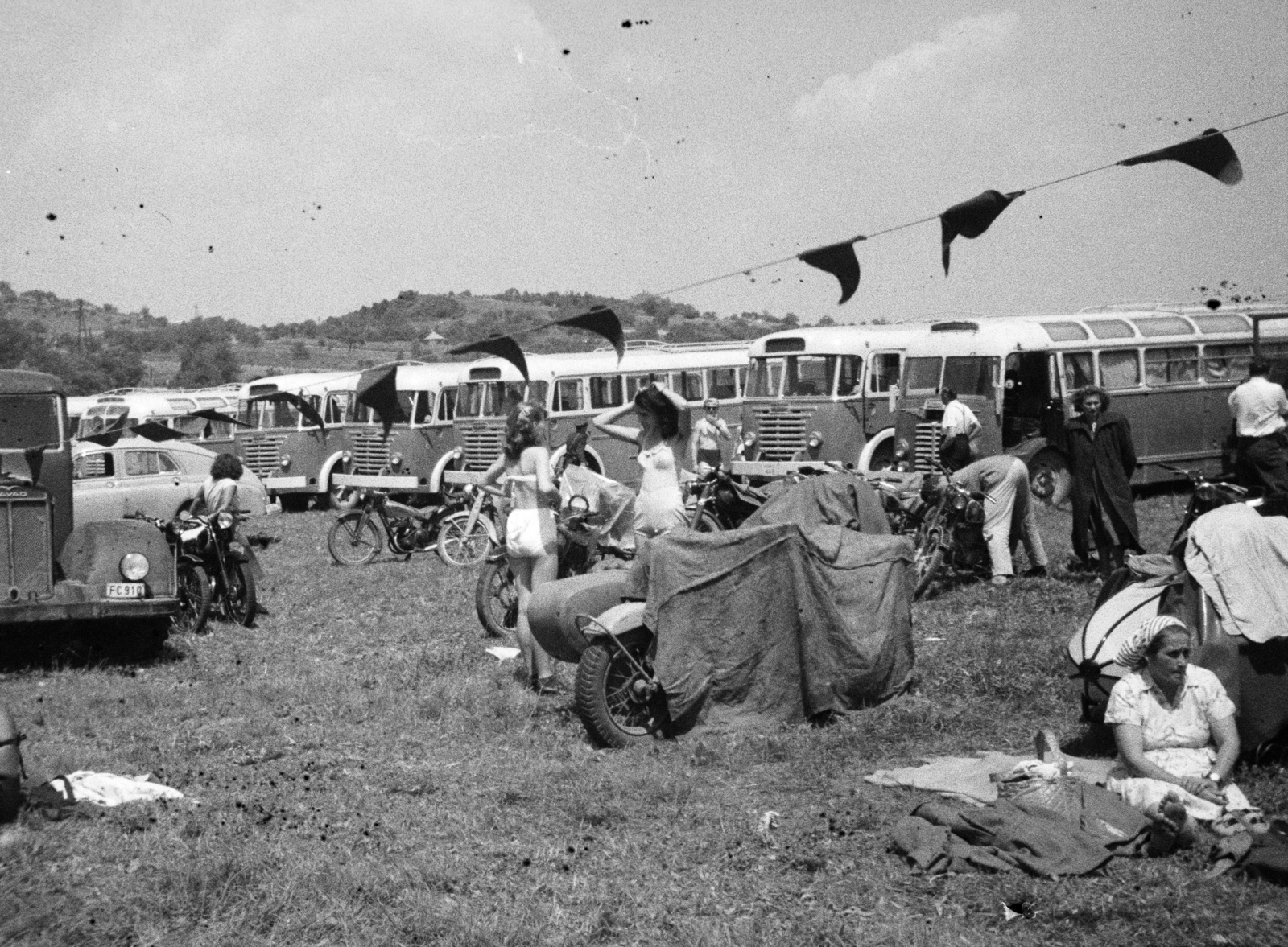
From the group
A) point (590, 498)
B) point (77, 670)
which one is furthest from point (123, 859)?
point (590, 498)

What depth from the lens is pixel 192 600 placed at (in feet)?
38.7

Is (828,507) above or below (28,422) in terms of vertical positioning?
below

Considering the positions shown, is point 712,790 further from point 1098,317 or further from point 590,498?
point 1098,317

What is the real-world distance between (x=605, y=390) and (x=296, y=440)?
6.14 metres

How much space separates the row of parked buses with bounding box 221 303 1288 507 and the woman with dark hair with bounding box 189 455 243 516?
516 cm

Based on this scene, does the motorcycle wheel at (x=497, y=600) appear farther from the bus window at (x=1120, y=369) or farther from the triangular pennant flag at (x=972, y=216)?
the bus window at (x=1120, y=369)

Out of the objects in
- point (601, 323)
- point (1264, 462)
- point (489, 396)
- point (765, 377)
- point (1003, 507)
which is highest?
point (601, 323)

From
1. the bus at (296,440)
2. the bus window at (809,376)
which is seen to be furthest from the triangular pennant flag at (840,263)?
the bus at (296,440)

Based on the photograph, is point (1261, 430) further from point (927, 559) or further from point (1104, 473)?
point (927, 559)

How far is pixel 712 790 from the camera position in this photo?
653 centimetres

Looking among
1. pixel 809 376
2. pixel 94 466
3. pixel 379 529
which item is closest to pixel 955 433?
pixel 379 529

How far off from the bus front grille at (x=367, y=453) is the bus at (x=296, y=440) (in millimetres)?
589

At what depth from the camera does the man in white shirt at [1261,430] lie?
13.1 metres

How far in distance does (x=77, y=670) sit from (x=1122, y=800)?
7.49 m
